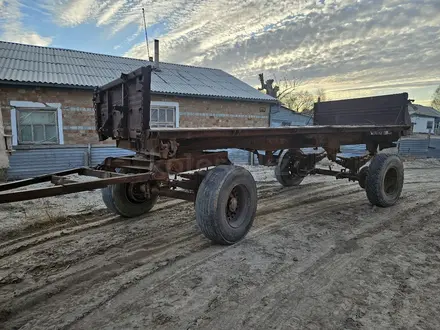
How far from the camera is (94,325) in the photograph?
2.12m

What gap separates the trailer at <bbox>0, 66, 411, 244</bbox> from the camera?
313cm

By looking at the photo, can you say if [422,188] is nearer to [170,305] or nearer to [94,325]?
[170,305]

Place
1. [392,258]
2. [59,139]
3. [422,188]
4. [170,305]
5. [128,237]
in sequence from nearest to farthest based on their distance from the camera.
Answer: [170,305], [392,258], [128,237], [422,188], [59,139]

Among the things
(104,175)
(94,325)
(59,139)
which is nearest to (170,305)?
(94,325)

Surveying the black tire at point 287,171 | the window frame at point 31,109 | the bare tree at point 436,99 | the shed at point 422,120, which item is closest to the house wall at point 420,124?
the shed at point 422,120

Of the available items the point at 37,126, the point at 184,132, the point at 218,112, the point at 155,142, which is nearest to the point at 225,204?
the point at 184,132

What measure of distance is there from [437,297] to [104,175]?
3527 mm

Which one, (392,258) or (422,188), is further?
(422,188)

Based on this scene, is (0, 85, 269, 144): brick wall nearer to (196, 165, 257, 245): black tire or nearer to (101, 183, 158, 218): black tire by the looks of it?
(101, 183, 158, 218): black tire

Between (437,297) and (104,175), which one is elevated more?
(104,175)

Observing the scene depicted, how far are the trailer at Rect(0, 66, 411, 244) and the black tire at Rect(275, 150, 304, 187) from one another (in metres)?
1.46

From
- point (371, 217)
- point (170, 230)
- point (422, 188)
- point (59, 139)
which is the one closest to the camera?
point (170, 230)

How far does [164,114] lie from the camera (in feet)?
36.8

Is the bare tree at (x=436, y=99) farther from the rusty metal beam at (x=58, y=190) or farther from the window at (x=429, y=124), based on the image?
the rusty metal beam at (x=58, y=190)
